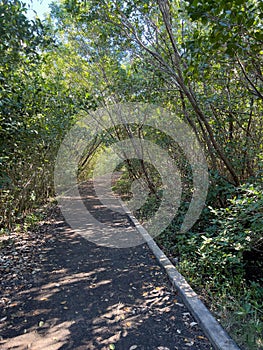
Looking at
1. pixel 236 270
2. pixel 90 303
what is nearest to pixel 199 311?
pixel 236 270

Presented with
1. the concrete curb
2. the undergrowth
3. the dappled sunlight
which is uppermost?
the undergrowth

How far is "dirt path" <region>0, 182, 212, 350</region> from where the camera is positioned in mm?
2143

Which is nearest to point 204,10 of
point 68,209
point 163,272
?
point 163,272

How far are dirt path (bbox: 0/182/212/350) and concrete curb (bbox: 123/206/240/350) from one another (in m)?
0.07

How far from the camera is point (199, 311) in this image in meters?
2.37

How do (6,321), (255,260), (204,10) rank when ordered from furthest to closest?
(255,260) → (6,321) → (204,10)

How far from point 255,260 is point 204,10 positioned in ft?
9.19

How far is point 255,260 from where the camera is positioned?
3180mm

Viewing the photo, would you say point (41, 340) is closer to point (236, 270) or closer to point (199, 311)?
point (199, 311)

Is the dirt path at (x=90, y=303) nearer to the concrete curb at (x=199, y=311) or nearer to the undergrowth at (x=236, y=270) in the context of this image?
the concrete curb at (x=199, y=311)

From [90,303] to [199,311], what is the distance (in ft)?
3.63

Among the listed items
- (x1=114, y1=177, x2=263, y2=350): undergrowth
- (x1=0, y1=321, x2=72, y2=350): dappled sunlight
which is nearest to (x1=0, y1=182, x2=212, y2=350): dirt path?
(x1=0, y1=321, x2=72, y2=350): dappled sunlight

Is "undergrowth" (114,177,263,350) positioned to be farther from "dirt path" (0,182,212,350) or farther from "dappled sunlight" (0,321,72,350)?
"dappled sunlight" (0,321,72,350)

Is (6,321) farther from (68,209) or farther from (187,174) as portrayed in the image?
(68,209)
